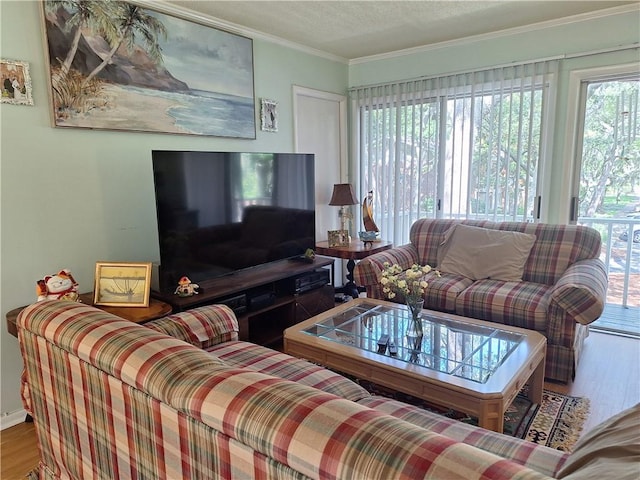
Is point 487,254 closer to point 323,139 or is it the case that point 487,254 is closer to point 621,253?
point 621,253

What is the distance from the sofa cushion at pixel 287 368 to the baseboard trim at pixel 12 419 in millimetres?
1287

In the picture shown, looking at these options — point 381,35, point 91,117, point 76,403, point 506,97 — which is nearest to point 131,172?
point 91,117

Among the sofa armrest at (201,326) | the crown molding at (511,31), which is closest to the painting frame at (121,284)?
the sofa armrest at (201,326)

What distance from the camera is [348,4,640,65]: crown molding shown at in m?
3.16

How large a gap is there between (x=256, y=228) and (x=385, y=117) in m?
2.04

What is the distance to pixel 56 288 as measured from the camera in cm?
220

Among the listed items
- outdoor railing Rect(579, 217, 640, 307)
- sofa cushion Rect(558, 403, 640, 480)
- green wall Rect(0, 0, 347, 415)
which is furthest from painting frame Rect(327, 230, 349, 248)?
sofa cushion Rect(558, 403, 640, 480)

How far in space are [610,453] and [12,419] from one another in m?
2.80

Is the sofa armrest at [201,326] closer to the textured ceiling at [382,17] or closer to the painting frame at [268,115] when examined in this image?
the painting frame at [268,115]

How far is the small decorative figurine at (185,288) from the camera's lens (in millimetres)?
2633

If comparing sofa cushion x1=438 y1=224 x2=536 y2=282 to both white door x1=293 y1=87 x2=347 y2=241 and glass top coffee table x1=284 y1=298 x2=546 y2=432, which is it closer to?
glass top coffee table x1=284 y1=298 x2=546 y2=432

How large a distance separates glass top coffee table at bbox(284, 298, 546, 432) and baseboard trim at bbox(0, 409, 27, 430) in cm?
154

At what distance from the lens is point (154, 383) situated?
3.38 feet

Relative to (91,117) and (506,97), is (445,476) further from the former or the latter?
(506,97)
